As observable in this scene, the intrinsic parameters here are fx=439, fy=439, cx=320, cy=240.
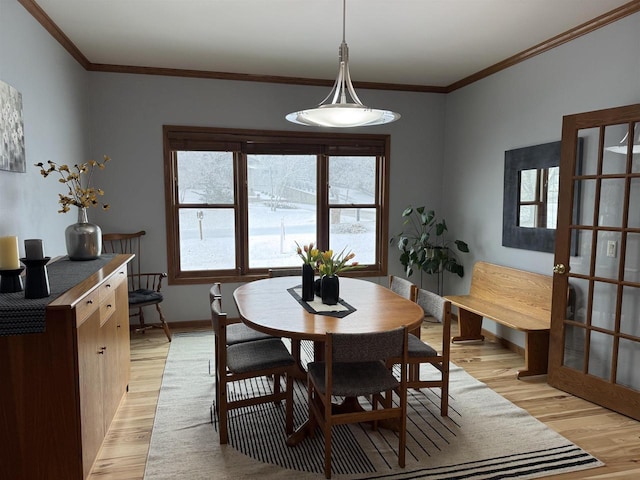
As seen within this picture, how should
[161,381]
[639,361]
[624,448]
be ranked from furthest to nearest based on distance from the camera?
[161,381]
[639,361]
[624,448]

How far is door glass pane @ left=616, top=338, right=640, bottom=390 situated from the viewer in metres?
2.88

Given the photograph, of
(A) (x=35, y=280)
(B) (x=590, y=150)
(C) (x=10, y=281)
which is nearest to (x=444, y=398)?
(B) (x=590, y=150)

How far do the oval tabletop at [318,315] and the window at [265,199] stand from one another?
1.45 meters

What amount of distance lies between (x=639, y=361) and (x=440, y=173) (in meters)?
3.02

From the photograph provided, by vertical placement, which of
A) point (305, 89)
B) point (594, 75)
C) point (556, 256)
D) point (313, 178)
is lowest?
point (556, 256)

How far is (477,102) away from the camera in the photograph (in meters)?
4.67

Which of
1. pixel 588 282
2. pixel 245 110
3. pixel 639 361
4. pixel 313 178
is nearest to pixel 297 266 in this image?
pixel 313 178

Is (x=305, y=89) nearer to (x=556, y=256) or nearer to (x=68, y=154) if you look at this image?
(x=68, y=154)

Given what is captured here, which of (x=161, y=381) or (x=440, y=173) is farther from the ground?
(x=440, y=173)

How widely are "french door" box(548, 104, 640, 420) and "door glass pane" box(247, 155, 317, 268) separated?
8.53 feet

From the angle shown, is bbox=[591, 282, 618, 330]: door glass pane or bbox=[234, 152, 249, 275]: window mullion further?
bbox=[234, 152, 249, 275]: window mullion

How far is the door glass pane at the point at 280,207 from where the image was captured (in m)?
4.84

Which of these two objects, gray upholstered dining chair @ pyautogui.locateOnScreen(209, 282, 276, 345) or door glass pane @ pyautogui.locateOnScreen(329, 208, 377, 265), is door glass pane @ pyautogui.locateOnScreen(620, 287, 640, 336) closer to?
gray upholstered dining chair @ pyautogui.locateOnScreen(209, 282, 276, 345)

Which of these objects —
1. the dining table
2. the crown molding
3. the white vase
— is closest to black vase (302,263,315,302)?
the dining table
